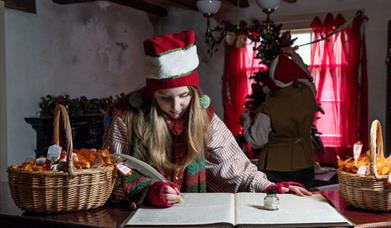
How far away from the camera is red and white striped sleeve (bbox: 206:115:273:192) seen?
173cm

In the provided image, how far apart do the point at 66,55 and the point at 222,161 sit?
3308mm

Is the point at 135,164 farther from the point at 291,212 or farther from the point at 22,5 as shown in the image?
the point at 22,5

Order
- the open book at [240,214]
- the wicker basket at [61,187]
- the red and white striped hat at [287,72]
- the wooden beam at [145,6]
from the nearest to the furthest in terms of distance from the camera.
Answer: the open book at [240,214], the wicker basket at [61,187], the red and white striped hat at [287,72], the wooden beam at [145,6]

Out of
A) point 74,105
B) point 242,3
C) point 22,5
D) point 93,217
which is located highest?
point 242,3

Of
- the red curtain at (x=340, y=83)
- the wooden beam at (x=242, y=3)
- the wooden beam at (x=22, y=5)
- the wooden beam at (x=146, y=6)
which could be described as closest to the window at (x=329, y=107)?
the red curtain at (x=340, y=83)

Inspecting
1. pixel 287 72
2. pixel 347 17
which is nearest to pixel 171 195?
pixel 287 72

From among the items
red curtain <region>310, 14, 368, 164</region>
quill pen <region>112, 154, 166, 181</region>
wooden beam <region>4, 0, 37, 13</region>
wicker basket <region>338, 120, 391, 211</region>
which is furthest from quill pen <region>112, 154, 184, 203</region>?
red curtain <region>310, 14, 368, 164</region>

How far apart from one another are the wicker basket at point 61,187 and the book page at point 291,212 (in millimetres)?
406

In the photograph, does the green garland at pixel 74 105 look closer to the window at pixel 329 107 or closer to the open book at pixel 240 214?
the window at pixel 329 107

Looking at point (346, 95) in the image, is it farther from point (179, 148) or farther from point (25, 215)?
point (25, 215)

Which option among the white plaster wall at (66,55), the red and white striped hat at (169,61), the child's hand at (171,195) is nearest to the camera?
the child's hand at (171,195)

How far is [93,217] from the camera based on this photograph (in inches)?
53.6

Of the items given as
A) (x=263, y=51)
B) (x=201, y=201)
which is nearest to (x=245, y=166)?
(x=201, y=201)

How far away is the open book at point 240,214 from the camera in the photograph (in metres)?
1.21
